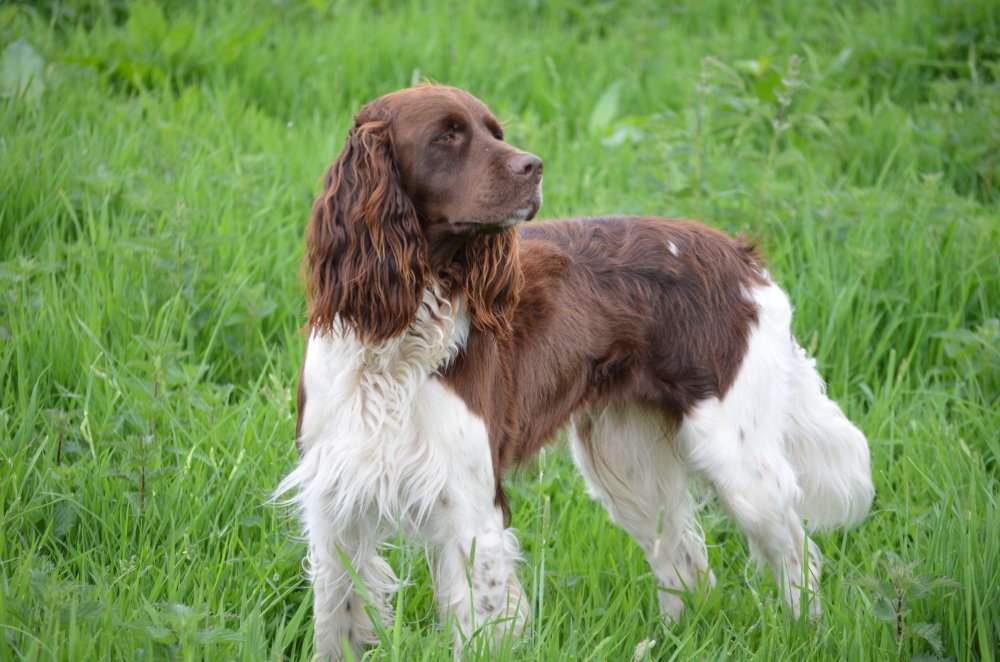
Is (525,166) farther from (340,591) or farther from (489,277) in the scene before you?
(340,591)

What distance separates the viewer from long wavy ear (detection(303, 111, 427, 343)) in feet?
9.49

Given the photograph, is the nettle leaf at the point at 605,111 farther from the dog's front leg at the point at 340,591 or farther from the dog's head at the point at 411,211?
the dog's front leg at the point at 340,591

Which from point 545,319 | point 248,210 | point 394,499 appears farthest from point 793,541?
point 248,210

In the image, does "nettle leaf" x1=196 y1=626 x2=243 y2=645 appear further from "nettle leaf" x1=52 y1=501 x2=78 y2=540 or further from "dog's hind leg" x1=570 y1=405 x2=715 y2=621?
"dog's hind leg" x1=570 y1=405 x2=715 y2=621

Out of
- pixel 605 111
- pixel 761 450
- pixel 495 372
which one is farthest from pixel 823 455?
pixel 605 111

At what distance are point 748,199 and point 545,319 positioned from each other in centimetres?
225

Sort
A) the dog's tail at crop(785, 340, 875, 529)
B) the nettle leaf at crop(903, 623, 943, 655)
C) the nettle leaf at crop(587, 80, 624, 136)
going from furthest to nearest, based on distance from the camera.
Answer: the nettle leaf at crop(587, 80, 624, 136), the dog's tail at crop(785, 340, 875, 529), the nettle leaf at crop(903, 623, 943, 655)

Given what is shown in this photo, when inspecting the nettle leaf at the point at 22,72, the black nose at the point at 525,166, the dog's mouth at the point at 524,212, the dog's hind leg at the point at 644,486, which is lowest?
the dog's hind leg at the point at 644,486

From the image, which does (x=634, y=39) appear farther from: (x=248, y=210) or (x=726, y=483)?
(x=726, y=483)

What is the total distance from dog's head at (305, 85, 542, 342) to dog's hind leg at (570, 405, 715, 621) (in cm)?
94

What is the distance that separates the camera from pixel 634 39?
7.43 m

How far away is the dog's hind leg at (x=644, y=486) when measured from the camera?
3.77m

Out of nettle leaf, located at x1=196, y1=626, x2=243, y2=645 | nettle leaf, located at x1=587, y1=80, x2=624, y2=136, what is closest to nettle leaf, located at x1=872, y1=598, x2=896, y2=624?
nettle leaf, located at x1=196, y1=626, x2=243, y2=645

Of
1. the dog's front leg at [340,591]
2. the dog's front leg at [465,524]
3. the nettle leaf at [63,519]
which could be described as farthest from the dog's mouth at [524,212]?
the nettle leaf at [63,519]
